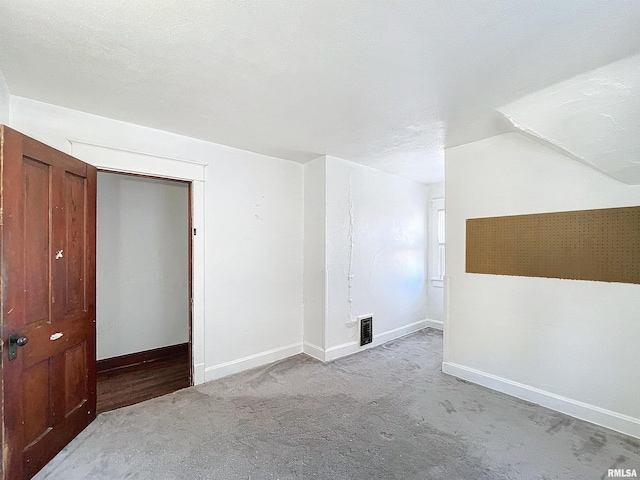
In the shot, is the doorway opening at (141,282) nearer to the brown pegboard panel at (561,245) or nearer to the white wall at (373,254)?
the white wall at (373,254)

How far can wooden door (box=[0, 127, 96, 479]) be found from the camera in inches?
63.7

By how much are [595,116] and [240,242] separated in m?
3.11

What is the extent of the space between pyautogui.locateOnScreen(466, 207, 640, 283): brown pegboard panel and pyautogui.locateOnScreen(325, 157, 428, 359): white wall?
1.30 meters

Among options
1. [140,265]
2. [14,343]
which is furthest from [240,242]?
[14,343]

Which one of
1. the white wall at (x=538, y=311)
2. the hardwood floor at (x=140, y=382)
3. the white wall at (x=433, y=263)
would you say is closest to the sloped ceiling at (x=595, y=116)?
the white wall at (x=538, y=311)

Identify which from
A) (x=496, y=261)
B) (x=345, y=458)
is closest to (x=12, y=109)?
(x=345, y=458)

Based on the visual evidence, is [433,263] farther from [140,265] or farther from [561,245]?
[140,265]

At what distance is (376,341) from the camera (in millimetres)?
4035

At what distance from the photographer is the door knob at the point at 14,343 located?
1607 millimetres

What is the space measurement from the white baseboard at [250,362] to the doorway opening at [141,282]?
1.05ft

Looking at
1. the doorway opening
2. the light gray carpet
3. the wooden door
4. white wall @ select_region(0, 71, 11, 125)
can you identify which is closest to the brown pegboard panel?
the light gray carpet

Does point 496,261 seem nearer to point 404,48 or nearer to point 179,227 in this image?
point 404,48

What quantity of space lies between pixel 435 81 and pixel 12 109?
2.94m

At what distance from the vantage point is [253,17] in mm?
1348
